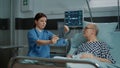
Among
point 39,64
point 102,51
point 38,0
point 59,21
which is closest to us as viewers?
point 39,64

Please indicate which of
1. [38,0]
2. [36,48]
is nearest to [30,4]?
[38,0]

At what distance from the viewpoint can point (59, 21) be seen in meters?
4.15

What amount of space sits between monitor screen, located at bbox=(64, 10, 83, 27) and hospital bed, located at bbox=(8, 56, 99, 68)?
1.44m

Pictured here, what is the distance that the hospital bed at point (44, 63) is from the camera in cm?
210

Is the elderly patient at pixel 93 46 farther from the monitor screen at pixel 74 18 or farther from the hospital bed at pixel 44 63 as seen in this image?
the hospital bed at pixel 44 63

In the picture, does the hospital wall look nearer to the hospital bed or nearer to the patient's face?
the patient's face

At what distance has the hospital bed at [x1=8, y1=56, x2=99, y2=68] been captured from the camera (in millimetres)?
2104

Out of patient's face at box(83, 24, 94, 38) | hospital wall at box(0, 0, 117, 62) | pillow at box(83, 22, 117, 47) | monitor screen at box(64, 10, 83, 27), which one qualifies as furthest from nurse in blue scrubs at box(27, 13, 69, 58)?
hospital wall at box(0, 0, 117, 62)

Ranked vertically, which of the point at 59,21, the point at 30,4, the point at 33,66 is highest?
the point at 30,4

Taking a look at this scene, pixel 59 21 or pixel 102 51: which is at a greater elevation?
pixel 59 21

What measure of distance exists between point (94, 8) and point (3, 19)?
1678 mm

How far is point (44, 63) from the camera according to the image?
2.32 metres

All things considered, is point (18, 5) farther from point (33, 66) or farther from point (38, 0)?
point (33, 66)

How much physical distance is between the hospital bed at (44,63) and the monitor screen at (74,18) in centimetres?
144
